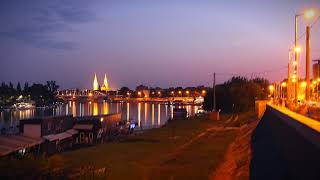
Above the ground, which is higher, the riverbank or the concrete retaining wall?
the concrete retaining wall

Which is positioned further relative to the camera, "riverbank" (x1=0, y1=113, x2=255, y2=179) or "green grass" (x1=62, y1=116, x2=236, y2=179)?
"green grass" (x1=62, y1=116, x2=236, y2=179)

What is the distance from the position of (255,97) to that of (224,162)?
67.5 meters

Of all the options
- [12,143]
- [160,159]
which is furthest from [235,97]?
[160,159]

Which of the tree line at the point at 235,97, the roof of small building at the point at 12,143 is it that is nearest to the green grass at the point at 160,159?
the roof of small building at the point at 12,143

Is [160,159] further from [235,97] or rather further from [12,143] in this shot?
[235,97]

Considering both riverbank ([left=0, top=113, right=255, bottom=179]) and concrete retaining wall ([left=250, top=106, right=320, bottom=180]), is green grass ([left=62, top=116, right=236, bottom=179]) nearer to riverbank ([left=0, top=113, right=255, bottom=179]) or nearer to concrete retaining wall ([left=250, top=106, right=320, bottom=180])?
riverbank ([left=0, top=113, right=255, bottom=179])

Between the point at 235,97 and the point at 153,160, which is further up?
the point at 235,97

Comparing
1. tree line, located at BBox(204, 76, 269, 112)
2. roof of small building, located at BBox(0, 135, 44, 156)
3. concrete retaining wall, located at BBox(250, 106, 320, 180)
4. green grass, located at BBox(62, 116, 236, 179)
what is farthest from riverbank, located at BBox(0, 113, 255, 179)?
tree line, located at BBox(204, 76, 269, 112)

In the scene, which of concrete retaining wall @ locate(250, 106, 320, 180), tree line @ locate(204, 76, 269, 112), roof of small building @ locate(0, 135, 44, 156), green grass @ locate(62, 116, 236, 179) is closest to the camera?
concrete retaining wall @ locate(250, 106, 320, 180)

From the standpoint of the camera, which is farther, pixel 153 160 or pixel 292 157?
pixel 153 160

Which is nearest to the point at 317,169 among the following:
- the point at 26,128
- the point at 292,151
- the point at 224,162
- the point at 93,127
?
the point at 292,151

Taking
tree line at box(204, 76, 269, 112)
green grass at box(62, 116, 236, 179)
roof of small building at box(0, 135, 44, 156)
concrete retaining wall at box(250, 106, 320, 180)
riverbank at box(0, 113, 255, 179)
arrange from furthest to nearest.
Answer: tree line at box(204, 76, 269, 112) < roof of small building at box(0, 135, 44, 156) < green grass at box(62, 116, 236, 179) < riverbank at box(0, 113, 255, 179) < concrete retaining wall at box(250, 106, 320, 180)

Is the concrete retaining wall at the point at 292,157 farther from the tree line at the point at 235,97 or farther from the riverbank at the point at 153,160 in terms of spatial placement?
the tree line at the point at 235,97

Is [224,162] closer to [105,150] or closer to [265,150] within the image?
[265,150]
